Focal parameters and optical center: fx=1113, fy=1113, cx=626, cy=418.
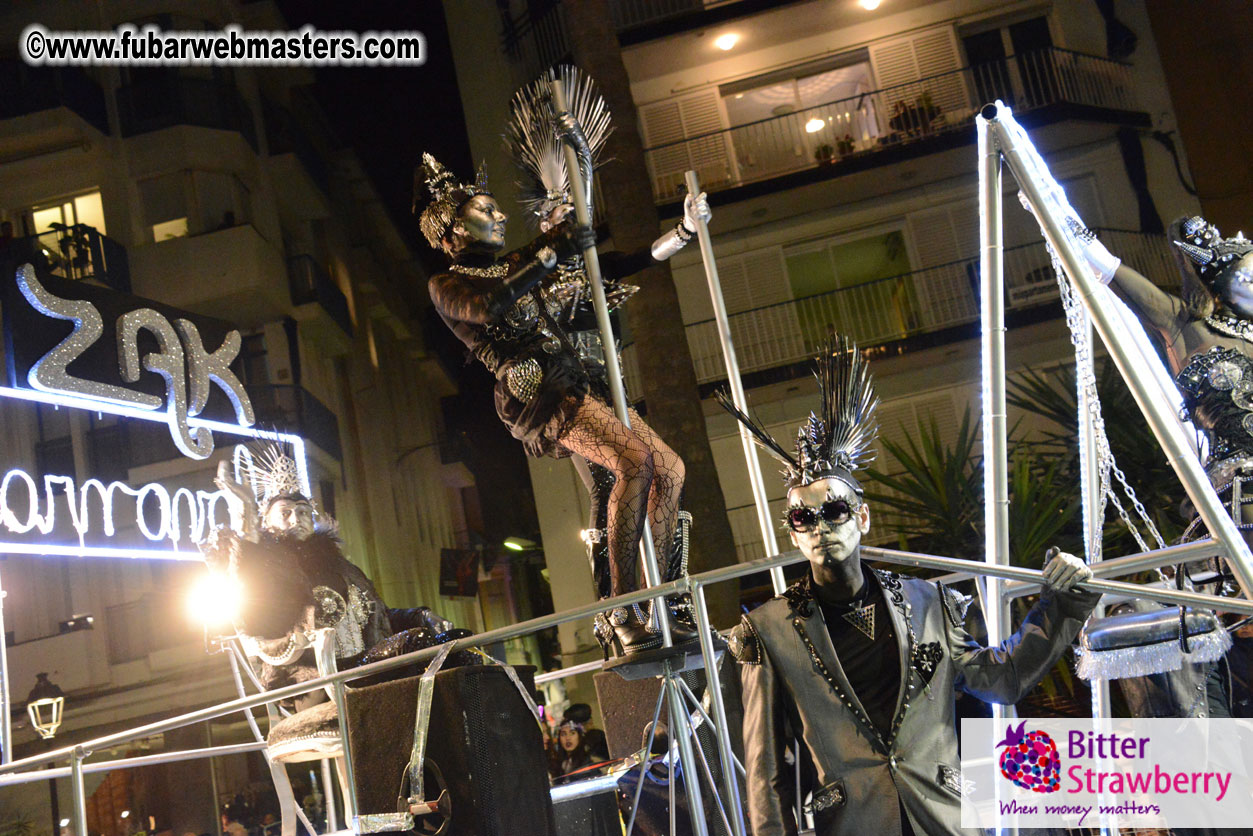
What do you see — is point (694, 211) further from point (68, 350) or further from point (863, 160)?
point (863, 160)

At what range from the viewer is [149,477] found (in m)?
19.2

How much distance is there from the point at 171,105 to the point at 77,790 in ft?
61.9

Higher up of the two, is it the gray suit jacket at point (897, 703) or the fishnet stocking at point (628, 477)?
the fishnet stocking at point (628, 477)

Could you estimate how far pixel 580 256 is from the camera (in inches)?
161

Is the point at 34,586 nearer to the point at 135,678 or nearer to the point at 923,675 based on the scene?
the point at 135,678

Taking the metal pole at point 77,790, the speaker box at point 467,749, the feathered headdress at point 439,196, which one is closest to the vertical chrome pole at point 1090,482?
the speaker box at point 467,749

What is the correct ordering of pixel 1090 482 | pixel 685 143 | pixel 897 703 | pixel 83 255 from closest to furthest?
1. pixel 897 703
2. pixel 1090 482
3. pixel 685 143
4. pixel 83 255

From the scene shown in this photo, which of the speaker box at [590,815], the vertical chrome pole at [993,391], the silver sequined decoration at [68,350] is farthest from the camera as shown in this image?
the silver sequined decoration at [68,350]

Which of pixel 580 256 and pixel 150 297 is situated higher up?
pixel 150 297

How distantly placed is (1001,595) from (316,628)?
2.48 meters

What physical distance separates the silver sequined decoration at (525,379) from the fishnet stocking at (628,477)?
20 centimetres

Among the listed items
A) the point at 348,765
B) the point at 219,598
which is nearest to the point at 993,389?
the point at 348,765

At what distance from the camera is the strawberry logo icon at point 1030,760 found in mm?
2682

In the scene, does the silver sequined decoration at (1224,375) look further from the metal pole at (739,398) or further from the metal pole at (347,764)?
the metal pole at (347,764)
